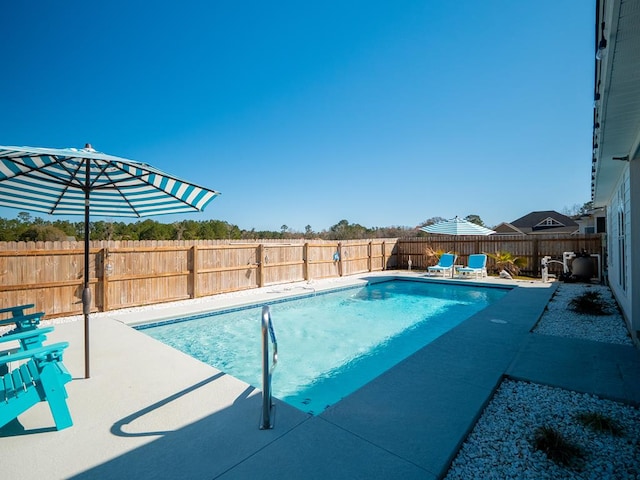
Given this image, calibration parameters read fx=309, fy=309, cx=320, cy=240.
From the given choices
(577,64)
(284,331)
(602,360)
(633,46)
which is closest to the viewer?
(633,46)

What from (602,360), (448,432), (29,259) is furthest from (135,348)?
(602,360)

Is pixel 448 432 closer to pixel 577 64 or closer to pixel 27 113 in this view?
pixel 577 64

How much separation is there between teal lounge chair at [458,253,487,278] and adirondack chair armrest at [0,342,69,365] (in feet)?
40.2

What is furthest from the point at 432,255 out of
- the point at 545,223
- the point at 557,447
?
the point at 545,223

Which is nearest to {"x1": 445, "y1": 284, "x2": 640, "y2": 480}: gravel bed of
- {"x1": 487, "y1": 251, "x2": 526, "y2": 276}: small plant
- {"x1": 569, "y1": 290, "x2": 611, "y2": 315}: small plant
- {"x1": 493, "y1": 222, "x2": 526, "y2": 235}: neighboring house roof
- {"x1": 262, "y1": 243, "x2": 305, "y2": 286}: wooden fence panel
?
{"x1": 569, "y1": 290, "x2": 611, "y2": 315}: small plant

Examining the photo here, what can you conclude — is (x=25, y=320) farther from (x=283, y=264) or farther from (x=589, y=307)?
(x=589, y=307)

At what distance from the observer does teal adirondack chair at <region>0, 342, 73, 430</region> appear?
219 cm

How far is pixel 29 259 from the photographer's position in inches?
245

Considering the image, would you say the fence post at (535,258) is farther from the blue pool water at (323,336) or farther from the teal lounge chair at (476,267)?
the blue pool water at (323,336)

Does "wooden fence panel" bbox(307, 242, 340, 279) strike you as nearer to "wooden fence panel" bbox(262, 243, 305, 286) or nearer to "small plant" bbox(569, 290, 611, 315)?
"wooden fence panel" bbox(262, 243, 305, 286)

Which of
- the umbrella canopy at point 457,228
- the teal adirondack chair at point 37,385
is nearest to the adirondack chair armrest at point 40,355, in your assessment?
the teal adirondack chair at point 37,385

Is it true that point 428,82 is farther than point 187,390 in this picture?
Yes

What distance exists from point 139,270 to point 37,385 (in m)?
5.82

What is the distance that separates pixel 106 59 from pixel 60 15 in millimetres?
1643
